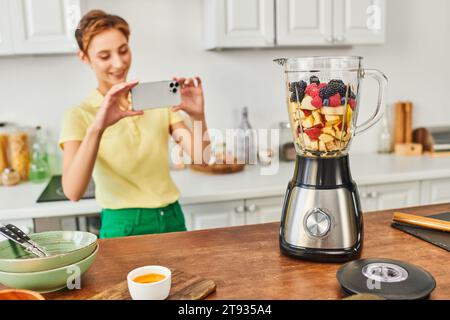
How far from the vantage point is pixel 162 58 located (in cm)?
257

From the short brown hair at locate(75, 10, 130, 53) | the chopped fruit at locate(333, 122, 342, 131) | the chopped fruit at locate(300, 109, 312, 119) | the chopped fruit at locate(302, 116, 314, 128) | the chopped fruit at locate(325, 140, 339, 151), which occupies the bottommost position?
the chopped fruit at locate(325, 140, 339, 151)

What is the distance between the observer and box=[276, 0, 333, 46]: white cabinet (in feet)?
7.75

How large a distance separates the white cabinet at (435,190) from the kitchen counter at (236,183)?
0.04 m

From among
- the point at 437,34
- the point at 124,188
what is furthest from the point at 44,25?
the point at 437,34

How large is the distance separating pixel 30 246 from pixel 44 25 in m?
1.42

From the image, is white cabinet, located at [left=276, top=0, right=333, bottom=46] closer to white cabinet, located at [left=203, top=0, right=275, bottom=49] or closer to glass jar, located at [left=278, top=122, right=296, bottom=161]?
white cabinet, located at [left=203, top=0, right=275, bottom=49]

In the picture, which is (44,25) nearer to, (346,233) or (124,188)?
(124,188)

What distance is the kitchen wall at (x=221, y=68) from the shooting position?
2.46m

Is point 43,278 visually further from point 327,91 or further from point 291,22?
point 291,22

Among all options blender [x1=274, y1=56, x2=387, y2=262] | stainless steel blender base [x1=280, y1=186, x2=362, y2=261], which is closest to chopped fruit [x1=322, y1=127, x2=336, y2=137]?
blender [x1=274, y1=56, x2=387, y2=262]

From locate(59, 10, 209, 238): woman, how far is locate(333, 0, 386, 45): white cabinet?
45.5 inches

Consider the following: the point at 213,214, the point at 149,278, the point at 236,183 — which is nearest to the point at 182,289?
the point at 149,278

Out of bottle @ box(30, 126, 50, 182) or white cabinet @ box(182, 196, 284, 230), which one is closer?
white cabinet @ box(182, 196, 284, 230)

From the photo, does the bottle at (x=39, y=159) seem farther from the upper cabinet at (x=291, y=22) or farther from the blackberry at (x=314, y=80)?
the blackberry at (x=314, y=80)
